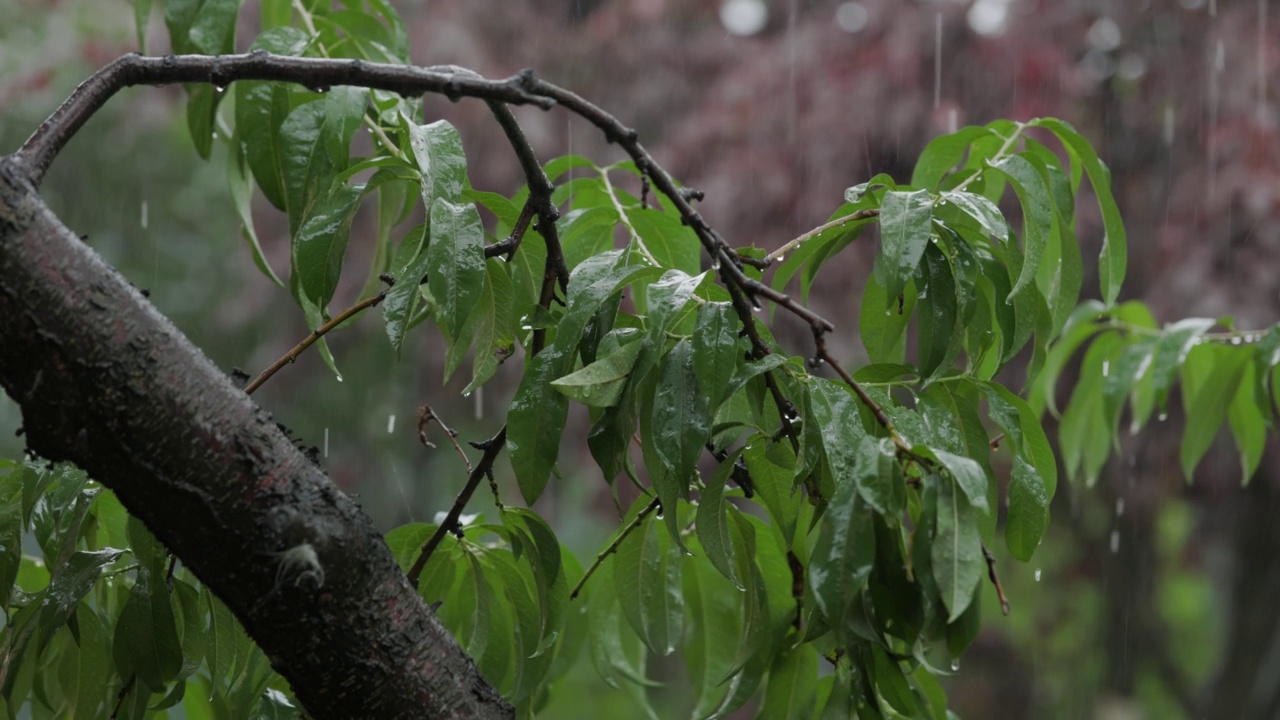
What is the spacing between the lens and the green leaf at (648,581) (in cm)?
78

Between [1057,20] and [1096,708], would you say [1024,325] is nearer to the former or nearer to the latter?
[1057,20]

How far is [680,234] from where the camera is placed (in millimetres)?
857

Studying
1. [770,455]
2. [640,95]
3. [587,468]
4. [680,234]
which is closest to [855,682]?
[770,455]

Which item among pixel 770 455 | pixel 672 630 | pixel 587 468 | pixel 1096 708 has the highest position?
pixel 770 455

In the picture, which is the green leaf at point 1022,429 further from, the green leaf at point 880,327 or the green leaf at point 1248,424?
the green leaf at point 1248,424

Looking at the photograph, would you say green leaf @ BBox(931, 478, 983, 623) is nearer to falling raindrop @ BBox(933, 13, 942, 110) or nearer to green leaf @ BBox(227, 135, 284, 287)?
green leaf @ BBox(227, 135, 284, 287)

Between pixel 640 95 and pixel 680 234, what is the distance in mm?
2257

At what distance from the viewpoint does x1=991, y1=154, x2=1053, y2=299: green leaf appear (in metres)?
0.67

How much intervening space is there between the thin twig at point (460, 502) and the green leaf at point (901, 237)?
0.25m

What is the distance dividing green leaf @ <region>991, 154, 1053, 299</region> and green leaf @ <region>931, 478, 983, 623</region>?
0.17 m

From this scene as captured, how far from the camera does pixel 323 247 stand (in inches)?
26.0

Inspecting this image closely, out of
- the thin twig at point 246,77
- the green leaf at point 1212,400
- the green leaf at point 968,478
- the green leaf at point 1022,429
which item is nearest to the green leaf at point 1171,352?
the green leaf at point 1212,400

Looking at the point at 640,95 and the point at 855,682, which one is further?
the point at 640,95

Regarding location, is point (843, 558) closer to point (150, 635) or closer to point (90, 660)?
point (150, 635)
